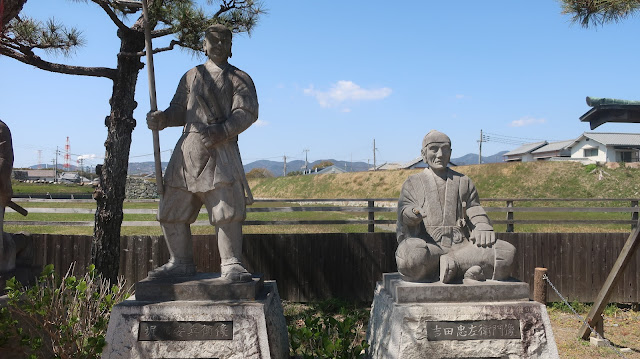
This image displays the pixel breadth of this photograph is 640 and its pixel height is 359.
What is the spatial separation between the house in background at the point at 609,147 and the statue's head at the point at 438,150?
29.6 metres

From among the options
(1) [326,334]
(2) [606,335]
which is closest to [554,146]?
(2) [606,335]

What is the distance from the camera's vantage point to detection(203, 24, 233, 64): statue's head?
376 cm

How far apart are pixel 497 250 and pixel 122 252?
5156 millimetres

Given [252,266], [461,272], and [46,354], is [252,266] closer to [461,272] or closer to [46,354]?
[46,354]

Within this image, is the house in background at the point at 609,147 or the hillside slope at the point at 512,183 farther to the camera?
the house in background at the point at 609,147

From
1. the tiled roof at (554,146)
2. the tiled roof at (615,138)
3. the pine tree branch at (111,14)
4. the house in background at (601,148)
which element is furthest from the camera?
the tiled roof at (554,146)

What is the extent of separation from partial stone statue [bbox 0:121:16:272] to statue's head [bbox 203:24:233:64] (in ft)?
5.72

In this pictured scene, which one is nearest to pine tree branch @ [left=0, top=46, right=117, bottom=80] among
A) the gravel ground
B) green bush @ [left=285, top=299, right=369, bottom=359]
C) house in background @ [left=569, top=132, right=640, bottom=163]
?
green bush @ [left=285, top=299, right=369, bottom=359]

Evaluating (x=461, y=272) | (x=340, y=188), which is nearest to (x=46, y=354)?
(x=461, y=272)

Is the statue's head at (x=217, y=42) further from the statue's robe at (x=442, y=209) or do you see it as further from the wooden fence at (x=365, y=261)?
the wooden fence at (x=365, y=261)

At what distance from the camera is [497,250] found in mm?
3693

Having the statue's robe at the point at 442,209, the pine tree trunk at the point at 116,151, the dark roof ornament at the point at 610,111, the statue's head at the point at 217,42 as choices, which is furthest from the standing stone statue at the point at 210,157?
the dark roof ornament at the point at 610,111

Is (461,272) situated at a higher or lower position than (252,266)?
higher

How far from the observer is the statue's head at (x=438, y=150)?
394 centimetres
